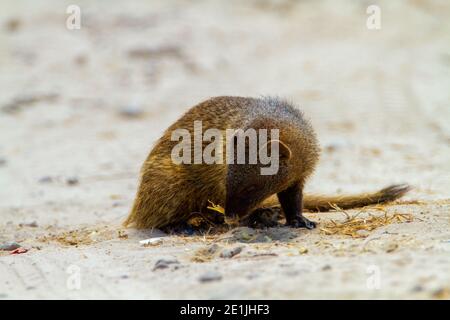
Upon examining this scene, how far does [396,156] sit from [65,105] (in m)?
5.63

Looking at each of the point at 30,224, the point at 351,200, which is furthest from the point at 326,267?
the point at 30,224

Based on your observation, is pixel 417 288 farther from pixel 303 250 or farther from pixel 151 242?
pixel 151 242

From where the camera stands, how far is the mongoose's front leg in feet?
17.9

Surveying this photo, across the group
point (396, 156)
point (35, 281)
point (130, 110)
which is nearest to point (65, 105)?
point (130, 110)

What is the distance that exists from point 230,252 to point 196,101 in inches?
282

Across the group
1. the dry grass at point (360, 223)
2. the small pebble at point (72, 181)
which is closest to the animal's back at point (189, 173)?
the dry grass at point (360, 223)

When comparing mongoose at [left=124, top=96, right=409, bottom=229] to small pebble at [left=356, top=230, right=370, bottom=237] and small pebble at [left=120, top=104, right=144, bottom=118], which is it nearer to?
small pebble at [left=356, top=230, right=370, bottom=237]

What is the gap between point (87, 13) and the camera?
1400 centimetres

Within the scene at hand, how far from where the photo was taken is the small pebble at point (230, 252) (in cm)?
445

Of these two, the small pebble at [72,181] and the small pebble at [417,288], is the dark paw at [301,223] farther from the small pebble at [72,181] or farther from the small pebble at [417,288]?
the small pebble at [72,181]

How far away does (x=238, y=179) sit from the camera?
5051 millimetres

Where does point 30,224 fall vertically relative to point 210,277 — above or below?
below

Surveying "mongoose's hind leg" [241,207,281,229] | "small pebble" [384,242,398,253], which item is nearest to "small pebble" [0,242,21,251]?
"mongoose's hind leg" [241,207,281,229]

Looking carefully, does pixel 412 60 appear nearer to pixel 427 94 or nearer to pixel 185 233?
A: pixel 427 94
